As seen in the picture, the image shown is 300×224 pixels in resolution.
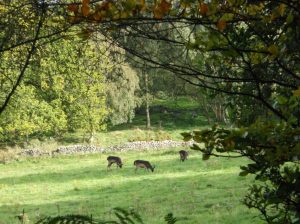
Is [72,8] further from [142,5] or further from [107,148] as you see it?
[107,148]

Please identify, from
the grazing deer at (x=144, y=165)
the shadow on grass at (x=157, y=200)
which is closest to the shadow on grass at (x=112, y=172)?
→ the grazing deer at (x=144, y=165)

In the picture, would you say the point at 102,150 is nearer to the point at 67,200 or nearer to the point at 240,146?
the point at 67,200

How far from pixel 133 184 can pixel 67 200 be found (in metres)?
3.85

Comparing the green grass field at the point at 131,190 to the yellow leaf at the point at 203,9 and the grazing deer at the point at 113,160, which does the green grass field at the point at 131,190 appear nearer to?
the grazing deer at the point at 113,160

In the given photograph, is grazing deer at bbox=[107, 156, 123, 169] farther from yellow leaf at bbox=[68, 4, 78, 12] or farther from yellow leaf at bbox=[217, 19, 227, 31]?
yellow leaf at bbox=[217, 19, 227, 31]

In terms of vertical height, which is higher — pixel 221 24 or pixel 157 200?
pixel 221 24

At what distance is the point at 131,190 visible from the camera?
64.3 feet

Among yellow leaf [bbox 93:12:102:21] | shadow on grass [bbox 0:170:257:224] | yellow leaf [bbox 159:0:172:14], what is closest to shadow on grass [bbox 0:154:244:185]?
shadow on grass [bbox 0:170:257:224]

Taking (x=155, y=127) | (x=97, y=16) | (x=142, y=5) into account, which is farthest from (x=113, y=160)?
(x=155, y=127)

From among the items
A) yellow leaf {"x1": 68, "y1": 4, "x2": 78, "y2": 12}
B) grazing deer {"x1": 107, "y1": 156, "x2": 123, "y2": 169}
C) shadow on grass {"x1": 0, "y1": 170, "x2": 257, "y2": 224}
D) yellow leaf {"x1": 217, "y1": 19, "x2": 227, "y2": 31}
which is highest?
yellow leaf {"x1": 68, "y1": 4, "x2": 78, "y2": 12}

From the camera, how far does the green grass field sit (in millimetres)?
14258

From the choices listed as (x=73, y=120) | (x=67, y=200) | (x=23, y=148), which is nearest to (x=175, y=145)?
(x=73, y=120)

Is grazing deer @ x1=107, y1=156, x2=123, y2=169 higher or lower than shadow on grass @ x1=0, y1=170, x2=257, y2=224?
higher

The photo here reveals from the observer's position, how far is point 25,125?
32938 millimetres
